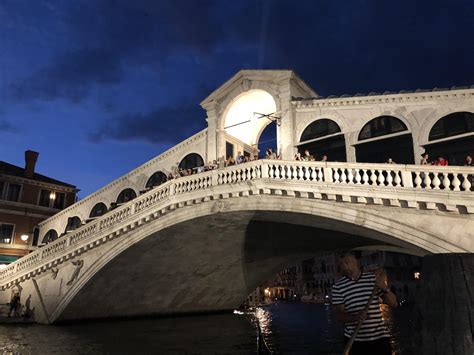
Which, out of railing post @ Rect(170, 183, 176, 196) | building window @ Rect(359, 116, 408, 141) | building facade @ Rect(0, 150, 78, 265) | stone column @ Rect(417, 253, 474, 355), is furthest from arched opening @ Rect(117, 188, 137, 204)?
stone column @ Rect(417, 253, 474, 355)

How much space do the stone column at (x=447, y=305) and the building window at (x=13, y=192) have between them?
31533 mm

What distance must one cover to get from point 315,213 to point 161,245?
8.08 metres

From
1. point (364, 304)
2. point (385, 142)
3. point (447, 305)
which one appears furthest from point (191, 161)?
point (447, 305)

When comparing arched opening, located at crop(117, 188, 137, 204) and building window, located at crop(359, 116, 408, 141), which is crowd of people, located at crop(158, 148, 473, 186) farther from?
arched opening, located at crop(117, 188, 137, 204)

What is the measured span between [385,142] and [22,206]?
2581cm

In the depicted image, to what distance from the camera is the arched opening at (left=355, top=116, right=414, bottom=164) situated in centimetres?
1581

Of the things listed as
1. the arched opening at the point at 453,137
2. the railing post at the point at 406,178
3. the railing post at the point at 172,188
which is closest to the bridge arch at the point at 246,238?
the railing post at the point at 172,188

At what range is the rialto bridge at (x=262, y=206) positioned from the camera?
38.7 feet

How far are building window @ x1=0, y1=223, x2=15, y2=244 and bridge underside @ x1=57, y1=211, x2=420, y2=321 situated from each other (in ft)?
39.8

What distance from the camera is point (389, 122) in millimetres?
16203

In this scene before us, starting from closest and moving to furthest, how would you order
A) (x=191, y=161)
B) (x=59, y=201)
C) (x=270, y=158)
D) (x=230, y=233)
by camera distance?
(x=270, y=158) → (x=230, y=233) → (x=191, y=161) → (x=59, y=201)

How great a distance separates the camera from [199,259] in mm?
20656

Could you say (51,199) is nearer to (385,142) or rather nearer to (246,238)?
(246,238)

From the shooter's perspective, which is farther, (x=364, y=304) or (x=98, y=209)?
(x=98, y=209)
